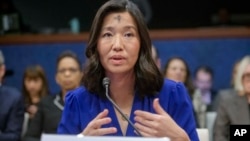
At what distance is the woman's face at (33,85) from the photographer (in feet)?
15.0

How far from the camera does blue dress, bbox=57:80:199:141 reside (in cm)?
198

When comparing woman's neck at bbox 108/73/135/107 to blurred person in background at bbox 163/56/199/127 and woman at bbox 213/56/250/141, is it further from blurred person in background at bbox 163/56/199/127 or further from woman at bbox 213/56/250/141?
blurred person in background at bbox 163/56/199/127

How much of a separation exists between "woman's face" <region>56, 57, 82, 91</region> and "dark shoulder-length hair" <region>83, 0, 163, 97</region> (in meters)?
1.83

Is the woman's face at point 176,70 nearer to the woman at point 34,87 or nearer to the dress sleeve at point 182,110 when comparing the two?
the woman at point 34,87

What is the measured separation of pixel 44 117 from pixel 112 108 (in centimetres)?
189

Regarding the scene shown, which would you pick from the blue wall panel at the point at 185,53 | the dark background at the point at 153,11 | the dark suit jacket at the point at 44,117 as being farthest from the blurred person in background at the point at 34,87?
the dark background at the point at 153,11

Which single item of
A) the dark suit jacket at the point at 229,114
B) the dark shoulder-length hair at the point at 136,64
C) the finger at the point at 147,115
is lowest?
the dark suit jacket at the point at 229,114

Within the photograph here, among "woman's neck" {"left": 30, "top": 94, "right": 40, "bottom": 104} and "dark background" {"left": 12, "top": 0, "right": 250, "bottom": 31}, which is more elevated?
"dark background" {"left": 12, "top": 0, "right": 250, "bottom": 31}

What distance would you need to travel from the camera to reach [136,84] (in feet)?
6.72

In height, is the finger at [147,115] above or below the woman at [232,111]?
above

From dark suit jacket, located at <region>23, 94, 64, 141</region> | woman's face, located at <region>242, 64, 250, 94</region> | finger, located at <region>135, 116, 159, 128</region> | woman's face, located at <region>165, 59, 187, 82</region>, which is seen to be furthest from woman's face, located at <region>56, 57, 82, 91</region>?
finger, located at <region>135, 116, 159, 128</region>

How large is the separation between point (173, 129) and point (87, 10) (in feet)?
16.1

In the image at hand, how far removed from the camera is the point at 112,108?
202 cm

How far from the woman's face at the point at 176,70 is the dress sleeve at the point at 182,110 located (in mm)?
2403
